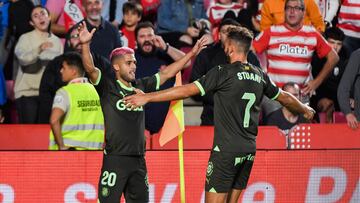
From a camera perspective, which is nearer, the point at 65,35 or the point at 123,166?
the point at 123,166

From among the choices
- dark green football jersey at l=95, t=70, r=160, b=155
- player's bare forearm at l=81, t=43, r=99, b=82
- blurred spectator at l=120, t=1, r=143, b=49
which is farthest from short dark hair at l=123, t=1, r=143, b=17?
player's bare forearm at l=81, t=43, r=99, b=82

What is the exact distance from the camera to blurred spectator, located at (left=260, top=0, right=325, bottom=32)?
1530 cm

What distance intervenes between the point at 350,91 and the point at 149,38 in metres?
3.01

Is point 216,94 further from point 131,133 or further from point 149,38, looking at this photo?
point 149,38

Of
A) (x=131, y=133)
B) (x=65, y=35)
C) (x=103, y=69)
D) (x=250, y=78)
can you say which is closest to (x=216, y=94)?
(x=250, y=78)

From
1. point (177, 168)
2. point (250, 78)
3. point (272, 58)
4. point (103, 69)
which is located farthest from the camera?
point (272, 58)

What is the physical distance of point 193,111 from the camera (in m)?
15.1

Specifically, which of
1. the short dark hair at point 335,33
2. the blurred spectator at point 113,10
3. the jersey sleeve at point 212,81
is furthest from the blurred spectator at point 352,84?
the blurred spectator at point 113,10

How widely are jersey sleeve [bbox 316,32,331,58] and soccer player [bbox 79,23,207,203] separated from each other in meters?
4.53

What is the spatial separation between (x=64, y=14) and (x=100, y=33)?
1114mm

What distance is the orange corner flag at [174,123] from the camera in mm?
11773

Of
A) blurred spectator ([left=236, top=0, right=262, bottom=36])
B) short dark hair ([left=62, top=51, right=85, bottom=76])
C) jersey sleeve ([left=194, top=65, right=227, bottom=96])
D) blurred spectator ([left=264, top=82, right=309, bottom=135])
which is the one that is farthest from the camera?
blurred spectator ([left=236, top=0, right=262, bottom=36])

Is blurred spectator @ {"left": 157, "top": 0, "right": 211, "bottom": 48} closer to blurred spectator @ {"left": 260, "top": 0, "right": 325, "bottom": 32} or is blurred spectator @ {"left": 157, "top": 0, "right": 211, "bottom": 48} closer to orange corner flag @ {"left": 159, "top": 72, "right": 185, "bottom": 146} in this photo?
blurred spectator @ {"left": 260, "top": 0, "right": 325, "bottom": 32}

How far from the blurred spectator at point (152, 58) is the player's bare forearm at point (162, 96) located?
4044mm
